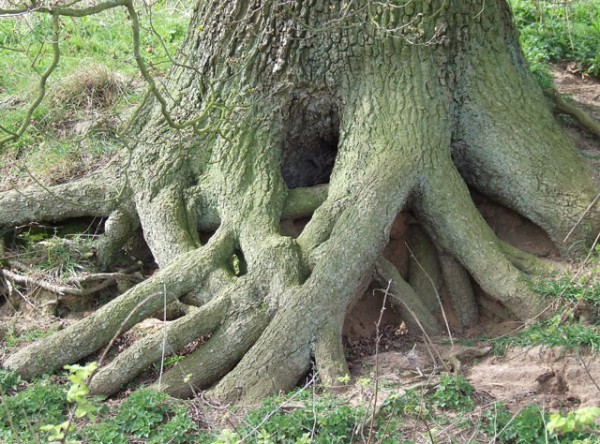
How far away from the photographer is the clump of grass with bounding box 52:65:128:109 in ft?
25.2

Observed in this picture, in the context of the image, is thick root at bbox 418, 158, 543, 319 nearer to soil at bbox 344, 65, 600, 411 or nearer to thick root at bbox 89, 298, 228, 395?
soil at bbox 344, 65, 600, 411

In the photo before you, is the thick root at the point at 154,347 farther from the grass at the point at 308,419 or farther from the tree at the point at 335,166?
the grass at the point at 308,419

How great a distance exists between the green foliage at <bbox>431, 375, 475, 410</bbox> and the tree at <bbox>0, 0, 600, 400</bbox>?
0.80 metres

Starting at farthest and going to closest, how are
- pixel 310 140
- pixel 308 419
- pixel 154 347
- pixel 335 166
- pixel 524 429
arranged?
pixel 310 140 → pixel 335 166 → pixel 154 347 → pixel 308 419 → pixel 524 429

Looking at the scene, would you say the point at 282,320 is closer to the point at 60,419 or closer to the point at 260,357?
the point at 260,357

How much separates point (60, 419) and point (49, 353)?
600mm

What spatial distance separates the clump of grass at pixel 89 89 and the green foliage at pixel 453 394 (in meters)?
4.41

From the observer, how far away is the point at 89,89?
25.5 ft

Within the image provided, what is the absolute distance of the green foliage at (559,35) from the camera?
8.11 m

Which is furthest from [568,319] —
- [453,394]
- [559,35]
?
[559,35]

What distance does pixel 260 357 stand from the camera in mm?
4945

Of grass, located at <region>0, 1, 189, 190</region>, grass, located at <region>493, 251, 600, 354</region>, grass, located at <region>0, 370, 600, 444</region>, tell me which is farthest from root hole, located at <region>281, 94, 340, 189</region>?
grass, located at <region>0, 370, 600, 444</region>

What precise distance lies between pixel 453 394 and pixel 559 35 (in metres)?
5.17

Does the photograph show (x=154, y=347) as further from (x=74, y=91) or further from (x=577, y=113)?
(x=577, y=113)
